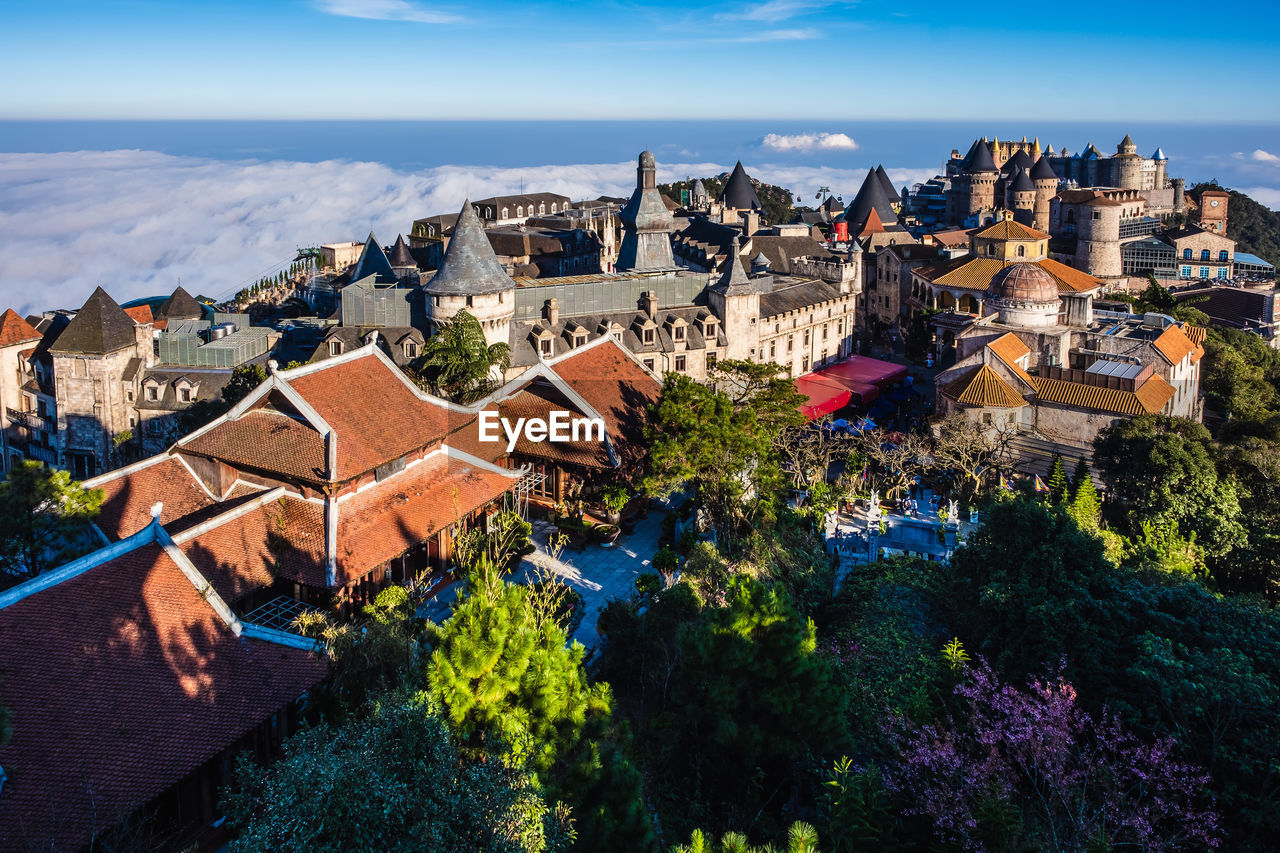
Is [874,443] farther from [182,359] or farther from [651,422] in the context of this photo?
[182,359]

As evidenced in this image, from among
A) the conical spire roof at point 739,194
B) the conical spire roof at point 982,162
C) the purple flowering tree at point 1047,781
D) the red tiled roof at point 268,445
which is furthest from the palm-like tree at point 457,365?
the conical spire roof at point 982,162

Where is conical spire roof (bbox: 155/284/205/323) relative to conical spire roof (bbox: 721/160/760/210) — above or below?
below

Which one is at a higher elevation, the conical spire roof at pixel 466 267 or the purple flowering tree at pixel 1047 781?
the conical spire roof at pixel 466 267

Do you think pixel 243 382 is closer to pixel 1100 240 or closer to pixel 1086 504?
pixel 1086 504

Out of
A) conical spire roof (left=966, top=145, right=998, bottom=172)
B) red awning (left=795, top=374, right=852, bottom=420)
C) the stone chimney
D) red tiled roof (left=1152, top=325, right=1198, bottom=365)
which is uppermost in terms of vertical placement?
conical spire roof (left=966, top=145, right=998, bottom=172)

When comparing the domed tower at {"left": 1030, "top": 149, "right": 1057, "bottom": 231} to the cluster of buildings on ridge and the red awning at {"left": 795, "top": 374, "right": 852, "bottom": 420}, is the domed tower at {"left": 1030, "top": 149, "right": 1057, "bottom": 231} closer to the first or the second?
the cluster of buildings on ridge

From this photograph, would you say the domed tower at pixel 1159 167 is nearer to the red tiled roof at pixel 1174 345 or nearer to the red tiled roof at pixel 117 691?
the red tiled roof at pixel 1174 345

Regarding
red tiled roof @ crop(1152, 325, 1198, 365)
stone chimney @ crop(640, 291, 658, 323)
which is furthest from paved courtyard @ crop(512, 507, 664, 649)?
red tiled roof @ crop(1152, 325, 1198, 365)

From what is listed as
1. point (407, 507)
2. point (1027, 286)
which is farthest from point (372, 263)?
point (1027, 286)

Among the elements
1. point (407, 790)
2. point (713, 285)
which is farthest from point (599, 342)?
point (407, 790)
